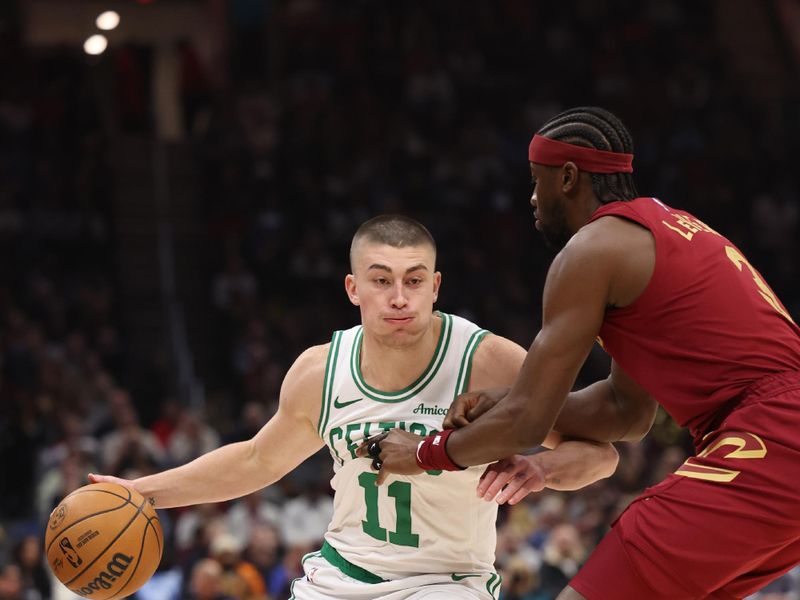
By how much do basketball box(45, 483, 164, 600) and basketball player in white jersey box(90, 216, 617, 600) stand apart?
648 mm

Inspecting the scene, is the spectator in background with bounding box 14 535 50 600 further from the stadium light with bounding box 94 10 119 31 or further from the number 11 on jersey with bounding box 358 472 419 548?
the stadium light with bounding box 94 10 119 31

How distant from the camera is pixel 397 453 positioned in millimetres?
4711

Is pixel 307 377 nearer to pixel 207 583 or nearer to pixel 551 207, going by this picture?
pixel 551 207

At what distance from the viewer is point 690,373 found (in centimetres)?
422

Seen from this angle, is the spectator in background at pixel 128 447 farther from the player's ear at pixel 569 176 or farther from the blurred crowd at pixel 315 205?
the player's ear at pixel 569 176

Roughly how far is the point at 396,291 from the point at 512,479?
0.89m

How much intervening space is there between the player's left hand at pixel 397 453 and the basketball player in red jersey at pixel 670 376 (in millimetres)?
108

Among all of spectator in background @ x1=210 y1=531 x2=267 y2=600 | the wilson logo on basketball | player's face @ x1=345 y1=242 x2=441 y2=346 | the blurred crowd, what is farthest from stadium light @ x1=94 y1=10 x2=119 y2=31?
the wilson logo on basketball

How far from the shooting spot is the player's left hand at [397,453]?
183 inches

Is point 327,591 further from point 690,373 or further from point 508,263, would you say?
point 508,263

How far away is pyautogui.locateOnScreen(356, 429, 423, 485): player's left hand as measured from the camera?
4660 mm

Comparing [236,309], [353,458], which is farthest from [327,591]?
[236,309]

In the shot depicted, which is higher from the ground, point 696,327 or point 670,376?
point 696,327

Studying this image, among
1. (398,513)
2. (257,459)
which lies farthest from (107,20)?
(398,513)
